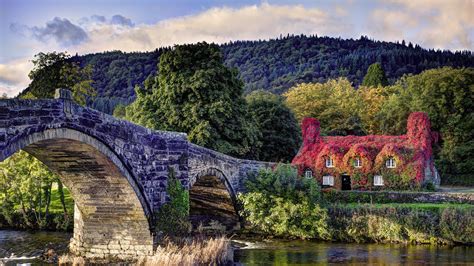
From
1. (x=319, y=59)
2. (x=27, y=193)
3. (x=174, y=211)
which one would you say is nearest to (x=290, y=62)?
(x=319, y=59)

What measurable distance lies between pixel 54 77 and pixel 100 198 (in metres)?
19.9

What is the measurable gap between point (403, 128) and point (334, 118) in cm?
585

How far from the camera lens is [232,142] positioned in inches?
1468

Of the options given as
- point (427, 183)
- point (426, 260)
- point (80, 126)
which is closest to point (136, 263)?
point (80, 126)

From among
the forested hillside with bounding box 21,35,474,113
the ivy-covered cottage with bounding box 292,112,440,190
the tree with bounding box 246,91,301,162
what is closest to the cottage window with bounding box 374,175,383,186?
the ivy-covered cottage with bounding box 292,112,440,190

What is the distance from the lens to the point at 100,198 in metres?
21.5

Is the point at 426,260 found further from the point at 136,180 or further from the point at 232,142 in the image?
the point at 232,142

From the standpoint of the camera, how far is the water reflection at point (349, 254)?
936 inches

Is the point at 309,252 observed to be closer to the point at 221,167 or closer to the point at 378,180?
the point at 221,167

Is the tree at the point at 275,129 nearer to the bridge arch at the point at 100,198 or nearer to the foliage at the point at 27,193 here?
the foliage at the point at 27,193

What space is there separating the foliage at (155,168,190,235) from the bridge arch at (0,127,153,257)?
523 millimetres

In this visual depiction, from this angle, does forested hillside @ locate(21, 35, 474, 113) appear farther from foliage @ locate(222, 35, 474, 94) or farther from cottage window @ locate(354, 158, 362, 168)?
cottage window @ locate(354, 158, 362, 168)

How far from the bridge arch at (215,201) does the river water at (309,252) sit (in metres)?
2.82

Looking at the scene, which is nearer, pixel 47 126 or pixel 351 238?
pixel 47 126
